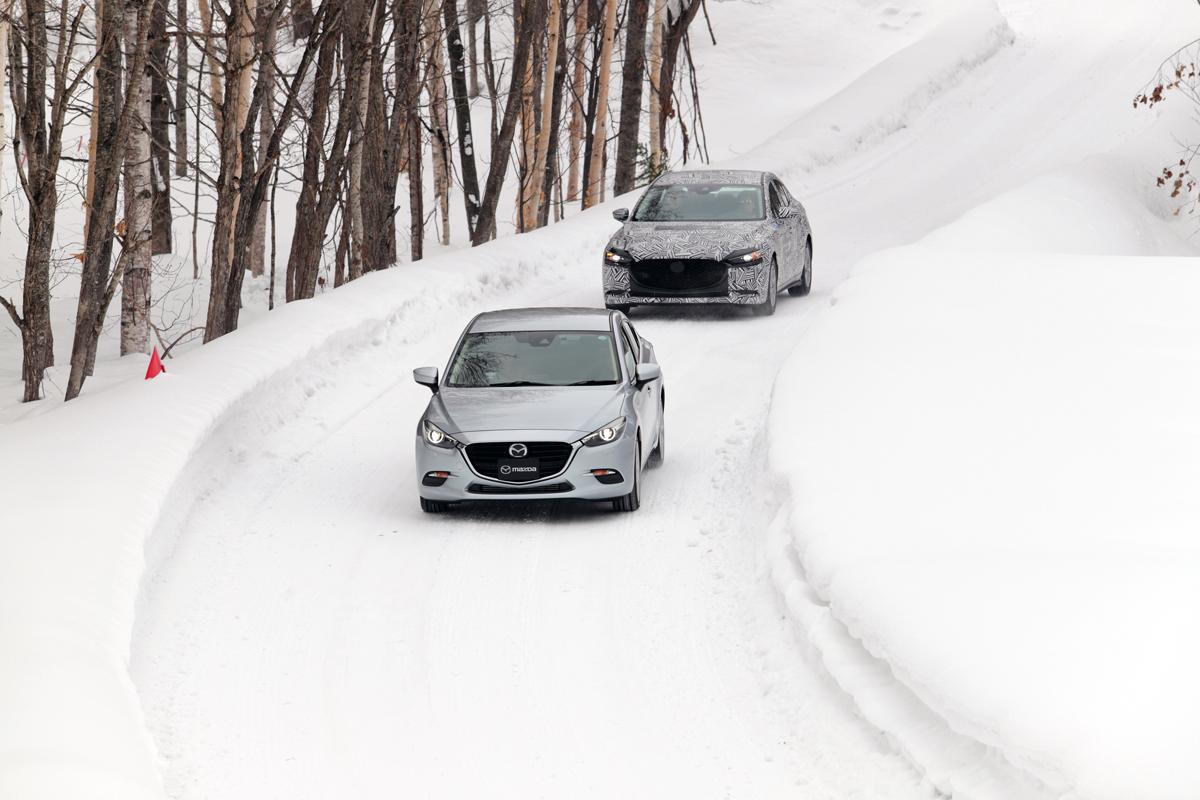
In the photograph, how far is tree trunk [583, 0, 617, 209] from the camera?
102ft

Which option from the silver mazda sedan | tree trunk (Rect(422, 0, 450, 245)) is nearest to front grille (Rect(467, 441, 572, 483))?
the silver mazda sedan

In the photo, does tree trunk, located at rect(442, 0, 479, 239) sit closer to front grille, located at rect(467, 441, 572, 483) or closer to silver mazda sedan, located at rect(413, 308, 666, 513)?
silver mazda sedan, located at rect(413, 308, 666, 513)

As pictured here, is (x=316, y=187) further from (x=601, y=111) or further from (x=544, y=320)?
(x=601, y=111)

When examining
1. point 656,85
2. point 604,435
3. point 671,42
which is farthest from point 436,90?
point 604,435

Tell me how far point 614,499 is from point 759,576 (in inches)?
80.8

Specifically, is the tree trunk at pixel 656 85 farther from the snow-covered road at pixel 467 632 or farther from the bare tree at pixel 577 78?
the snow-covered road at pixel 467 632

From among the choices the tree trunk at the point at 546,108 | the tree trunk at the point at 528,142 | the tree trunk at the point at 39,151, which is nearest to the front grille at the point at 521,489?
the tree trunk at the point at 39,151

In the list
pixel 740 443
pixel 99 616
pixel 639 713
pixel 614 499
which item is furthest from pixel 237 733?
pixel 740 443

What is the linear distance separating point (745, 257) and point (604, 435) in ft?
26.7

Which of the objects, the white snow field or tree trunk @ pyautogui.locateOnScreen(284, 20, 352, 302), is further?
tree trunk @ pyautogui.locateOnScreen(284, 20, 352, 302)

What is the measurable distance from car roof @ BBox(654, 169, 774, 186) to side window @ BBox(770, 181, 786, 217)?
16 centimetres

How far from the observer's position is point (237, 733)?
7309mm

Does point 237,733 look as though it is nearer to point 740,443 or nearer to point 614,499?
point 614,499

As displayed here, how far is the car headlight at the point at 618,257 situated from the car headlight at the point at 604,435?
793cm
